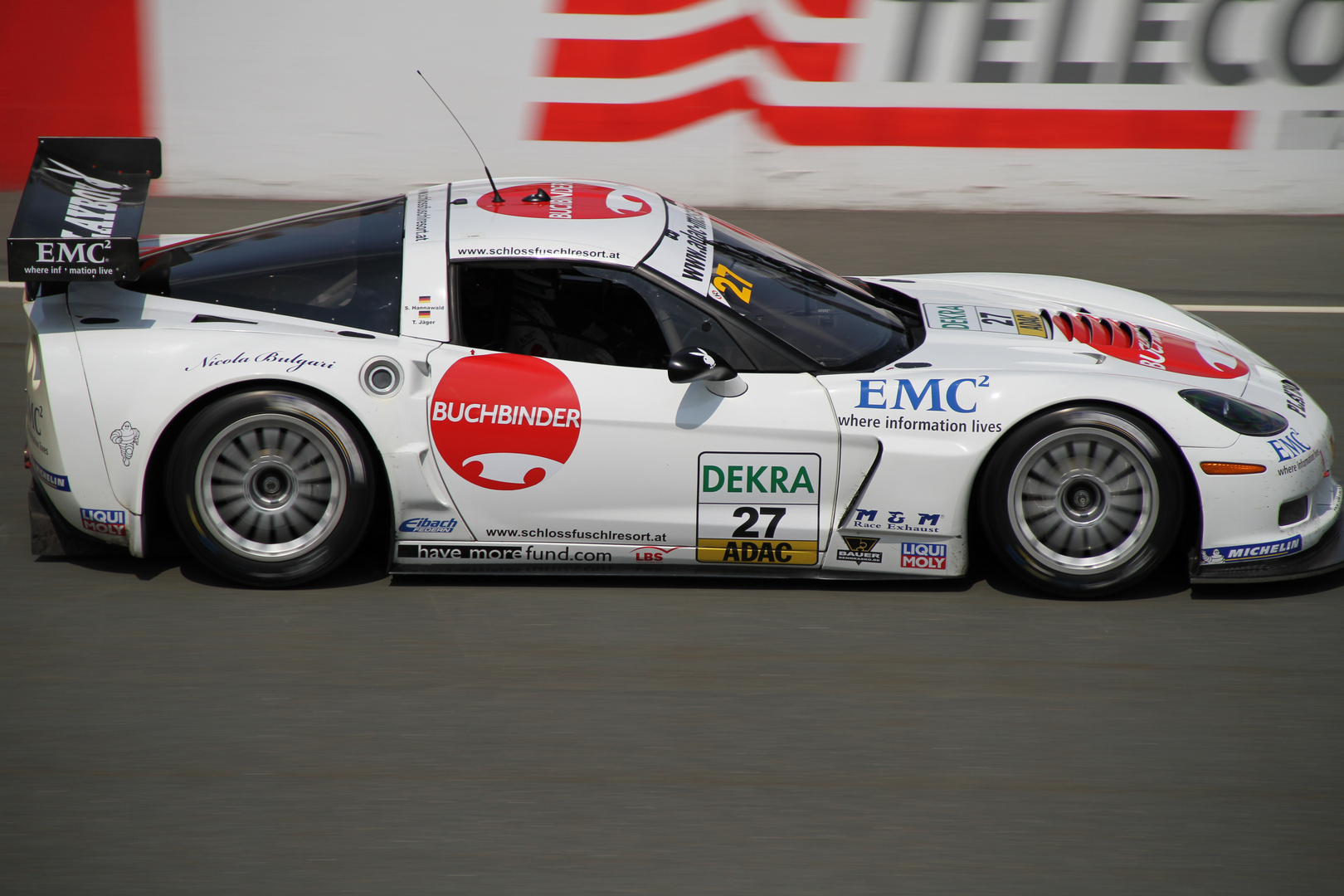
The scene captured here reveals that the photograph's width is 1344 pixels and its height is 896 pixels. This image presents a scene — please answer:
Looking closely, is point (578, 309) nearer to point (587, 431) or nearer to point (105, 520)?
point (587, 431)

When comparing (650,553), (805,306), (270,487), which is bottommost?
(650,553)

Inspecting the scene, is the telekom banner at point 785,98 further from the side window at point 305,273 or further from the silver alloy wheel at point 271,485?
the silver alloy wheel at point 271,485

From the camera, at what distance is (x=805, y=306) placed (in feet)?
14.4

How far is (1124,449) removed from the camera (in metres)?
4.04

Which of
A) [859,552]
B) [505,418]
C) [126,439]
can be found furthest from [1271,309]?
[126,439]

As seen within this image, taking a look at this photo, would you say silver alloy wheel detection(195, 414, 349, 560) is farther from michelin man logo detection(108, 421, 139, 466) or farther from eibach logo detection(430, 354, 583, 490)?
eibach logo detection(430, 354, 583, 490)

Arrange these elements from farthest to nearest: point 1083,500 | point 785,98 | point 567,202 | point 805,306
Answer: point 785,98
point 567,202
point 805,306
point 1083,500

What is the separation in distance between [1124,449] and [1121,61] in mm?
6156

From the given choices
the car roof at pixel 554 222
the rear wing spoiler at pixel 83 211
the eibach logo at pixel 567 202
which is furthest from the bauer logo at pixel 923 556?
the rear wing spoiler at pixel 83 211

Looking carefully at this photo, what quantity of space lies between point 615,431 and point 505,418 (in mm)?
344

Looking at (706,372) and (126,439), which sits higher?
(706,372)

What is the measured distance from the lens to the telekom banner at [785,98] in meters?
9.23

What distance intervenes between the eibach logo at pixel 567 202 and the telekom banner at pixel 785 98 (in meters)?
4.80

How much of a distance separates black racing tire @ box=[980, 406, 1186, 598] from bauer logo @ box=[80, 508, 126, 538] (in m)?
2.76
